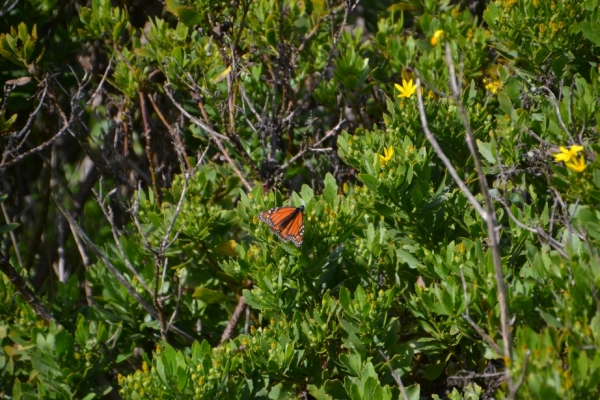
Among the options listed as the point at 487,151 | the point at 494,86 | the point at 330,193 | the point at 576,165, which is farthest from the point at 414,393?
the point at 494,86

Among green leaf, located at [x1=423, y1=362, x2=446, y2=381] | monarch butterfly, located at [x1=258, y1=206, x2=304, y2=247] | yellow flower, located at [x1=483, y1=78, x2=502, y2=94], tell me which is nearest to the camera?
monarch butterfly, located at [x1=258, y1=206, x2=304, y2=247]

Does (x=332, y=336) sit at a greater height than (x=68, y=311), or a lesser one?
greater

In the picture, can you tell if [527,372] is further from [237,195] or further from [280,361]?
[237,195]

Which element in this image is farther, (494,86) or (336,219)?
(494,86)

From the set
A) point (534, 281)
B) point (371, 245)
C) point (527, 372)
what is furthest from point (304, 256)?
point (527, 372)

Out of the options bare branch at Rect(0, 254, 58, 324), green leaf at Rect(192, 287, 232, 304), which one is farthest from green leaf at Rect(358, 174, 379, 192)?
bare branch at Rect(0, 254, 58, 324)

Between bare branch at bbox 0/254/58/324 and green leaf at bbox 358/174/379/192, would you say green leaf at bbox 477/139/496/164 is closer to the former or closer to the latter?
green leaf at bbox 358/174/379/192

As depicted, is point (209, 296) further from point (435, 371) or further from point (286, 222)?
point (435, 371)
